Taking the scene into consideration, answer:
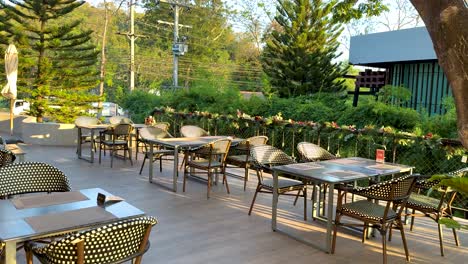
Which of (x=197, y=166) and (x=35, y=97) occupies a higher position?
(x=35, y=97)

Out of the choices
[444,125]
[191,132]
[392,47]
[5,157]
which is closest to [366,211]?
[5,157]

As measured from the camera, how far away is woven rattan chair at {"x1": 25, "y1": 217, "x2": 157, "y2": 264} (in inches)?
70.6

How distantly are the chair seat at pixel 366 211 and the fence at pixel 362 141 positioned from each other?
1817mm

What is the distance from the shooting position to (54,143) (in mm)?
9469

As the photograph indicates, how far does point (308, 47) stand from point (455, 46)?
38.2 ft

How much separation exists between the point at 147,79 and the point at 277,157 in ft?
78.3

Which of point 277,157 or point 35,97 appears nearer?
point 277,157

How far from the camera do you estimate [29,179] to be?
9.37 feet

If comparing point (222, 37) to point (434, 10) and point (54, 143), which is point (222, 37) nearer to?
point (54, 143)

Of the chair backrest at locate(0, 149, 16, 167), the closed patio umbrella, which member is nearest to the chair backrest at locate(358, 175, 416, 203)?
the chair backrest at locate(0, 149, 16, 167)

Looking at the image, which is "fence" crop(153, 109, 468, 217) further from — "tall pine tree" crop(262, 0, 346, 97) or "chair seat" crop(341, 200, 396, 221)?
"tall pine tree" crop(262, 0, 346, 97)

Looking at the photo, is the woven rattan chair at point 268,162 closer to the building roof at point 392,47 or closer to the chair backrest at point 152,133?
the chair backrest at point 152,133

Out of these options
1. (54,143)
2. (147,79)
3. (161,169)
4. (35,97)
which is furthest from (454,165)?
(147,79)

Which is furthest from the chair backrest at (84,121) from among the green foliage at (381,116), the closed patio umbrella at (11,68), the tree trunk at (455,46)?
the tree trunk at (455,46)
